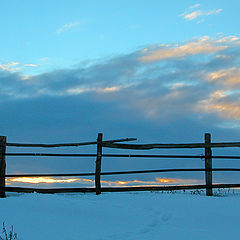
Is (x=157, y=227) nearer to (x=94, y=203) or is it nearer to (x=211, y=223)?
(x=211, y=223)

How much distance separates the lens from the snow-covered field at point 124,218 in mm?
5292

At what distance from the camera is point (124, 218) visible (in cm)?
636

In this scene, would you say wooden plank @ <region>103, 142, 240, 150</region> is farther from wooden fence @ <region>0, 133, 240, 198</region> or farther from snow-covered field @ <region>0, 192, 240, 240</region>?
snow-covered field @ <region>0, 192, 240, 240</region>

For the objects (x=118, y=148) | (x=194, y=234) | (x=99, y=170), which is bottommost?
(x=194, y=234)

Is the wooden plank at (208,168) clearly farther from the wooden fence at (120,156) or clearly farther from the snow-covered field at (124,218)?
the snow-covered field at (124,218)

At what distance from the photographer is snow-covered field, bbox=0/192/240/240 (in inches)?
208

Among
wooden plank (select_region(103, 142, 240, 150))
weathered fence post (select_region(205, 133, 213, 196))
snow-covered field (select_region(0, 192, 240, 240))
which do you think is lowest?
snow-covered field (select_region(0, 192, 240, 240))

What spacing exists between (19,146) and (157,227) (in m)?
6.32

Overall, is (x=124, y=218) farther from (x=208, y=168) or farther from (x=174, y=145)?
(x=208, y=168)

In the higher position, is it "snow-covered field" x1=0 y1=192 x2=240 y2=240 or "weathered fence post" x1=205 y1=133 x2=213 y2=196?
"weathered fence post" x1=205 y1=133 x2=213 y2=196

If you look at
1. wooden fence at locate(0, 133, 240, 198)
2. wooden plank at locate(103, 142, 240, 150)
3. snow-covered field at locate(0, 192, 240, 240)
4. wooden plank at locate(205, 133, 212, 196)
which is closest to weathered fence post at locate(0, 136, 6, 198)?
wooden fence at locate(0, 133, 240, 198)

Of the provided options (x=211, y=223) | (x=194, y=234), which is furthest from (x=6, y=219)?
(x=211, y=223)

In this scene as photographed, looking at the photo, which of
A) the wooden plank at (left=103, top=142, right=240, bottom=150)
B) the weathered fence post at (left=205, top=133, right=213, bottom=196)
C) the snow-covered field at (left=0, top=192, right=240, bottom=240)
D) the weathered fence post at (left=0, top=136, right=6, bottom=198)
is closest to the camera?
the snow-covered field at (left=0, top=192, right=240, bottom=240)

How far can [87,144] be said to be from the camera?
1084cm
